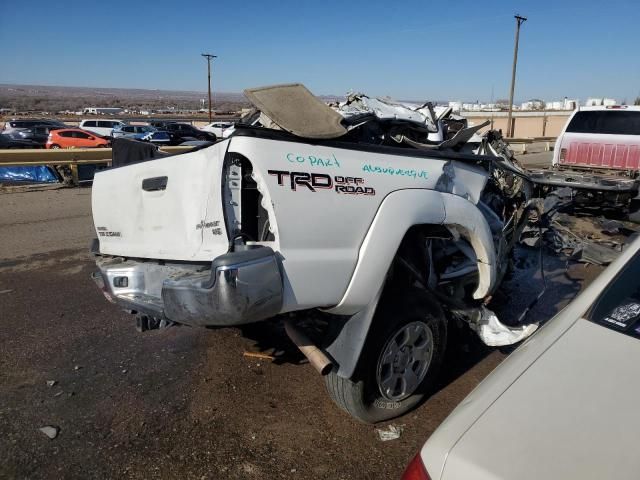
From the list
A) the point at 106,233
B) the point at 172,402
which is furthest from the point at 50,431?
the point at 106,233

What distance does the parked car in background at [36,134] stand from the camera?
28070 mm

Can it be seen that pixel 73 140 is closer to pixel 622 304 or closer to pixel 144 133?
pixel 144 133

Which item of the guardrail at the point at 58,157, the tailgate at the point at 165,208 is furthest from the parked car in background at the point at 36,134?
the tailgate at the point at 165,208

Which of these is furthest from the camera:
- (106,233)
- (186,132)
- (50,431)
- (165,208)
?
(186,132)

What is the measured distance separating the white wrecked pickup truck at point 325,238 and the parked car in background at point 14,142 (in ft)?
90.8

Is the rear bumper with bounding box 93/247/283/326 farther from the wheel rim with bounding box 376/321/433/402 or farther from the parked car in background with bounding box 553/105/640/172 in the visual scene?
the parked car in background with bounding box 553/105/640/172

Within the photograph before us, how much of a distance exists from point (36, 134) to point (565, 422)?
1301 inches

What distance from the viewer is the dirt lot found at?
2830 mm

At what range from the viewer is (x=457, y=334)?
4.52 metres

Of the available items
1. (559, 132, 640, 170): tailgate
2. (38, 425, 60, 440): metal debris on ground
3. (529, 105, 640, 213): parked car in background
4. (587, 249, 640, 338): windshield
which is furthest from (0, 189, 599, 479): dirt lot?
(559, 132, 640, 170): tailgate

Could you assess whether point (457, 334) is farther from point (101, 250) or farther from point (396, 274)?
point (101, 250)

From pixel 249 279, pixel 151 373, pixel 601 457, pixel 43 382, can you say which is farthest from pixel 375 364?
pixel 43 382

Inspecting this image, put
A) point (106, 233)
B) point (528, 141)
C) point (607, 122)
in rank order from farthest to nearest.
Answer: point (528, 141) → point (607, 122) → point (106, 233)

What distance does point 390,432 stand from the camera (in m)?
3.12
